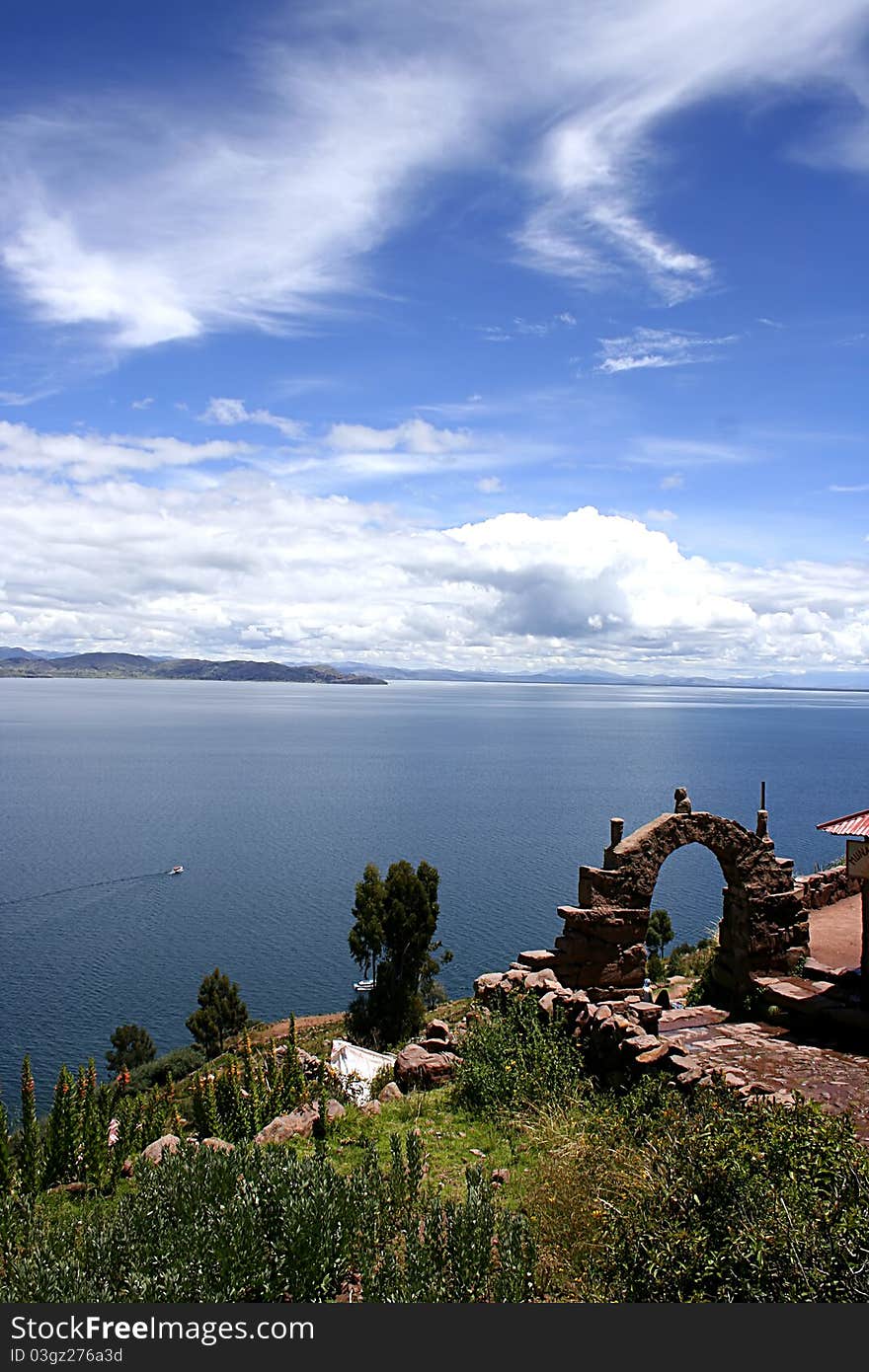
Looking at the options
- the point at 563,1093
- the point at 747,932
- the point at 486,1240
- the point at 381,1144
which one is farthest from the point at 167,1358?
the point at 747,932

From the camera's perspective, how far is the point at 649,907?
17.0m

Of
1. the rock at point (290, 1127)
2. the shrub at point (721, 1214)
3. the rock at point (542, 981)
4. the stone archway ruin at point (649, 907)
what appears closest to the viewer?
the shrub at point (721, 1214)

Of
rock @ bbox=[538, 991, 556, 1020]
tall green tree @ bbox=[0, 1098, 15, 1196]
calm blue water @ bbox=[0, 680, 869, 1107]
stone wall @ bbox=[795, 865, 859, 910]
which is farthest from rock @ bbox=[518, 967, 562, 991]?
calm blue water @ bbox=[0, 680, 869, 1107]

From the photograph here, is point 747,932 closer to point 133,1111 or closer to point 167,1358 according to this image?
point 133,1111

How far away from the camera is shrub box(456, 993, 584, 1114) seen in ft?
42.7

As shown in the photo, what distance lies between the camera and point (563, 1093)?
1277 centimetres

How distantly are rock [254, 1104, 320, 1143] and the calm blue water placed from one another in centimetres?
2802

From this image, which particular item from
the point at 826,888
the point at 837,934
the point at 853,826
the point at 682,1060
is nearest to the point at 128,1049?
the point at 826,888

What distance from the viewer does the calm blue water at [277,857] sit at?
166ft

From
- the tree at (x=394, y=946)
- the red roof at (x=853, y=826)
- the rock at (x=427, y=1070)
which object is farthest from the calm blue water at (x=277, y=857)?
the red roof at (x=853, y=826)

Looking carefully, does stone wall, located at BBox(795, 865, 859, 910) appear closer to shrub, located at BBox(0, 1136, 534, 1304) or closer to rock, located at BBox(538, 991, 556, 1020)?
rock, located at BBox(538, 991, 556, 1020)

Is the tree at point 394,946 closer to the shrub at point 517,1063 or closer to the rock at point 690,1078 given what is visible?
the shrub at point 517,1063

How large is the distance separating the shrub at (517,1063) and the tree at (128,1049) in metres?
31.4

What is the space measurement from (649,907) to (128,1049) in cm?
3305
